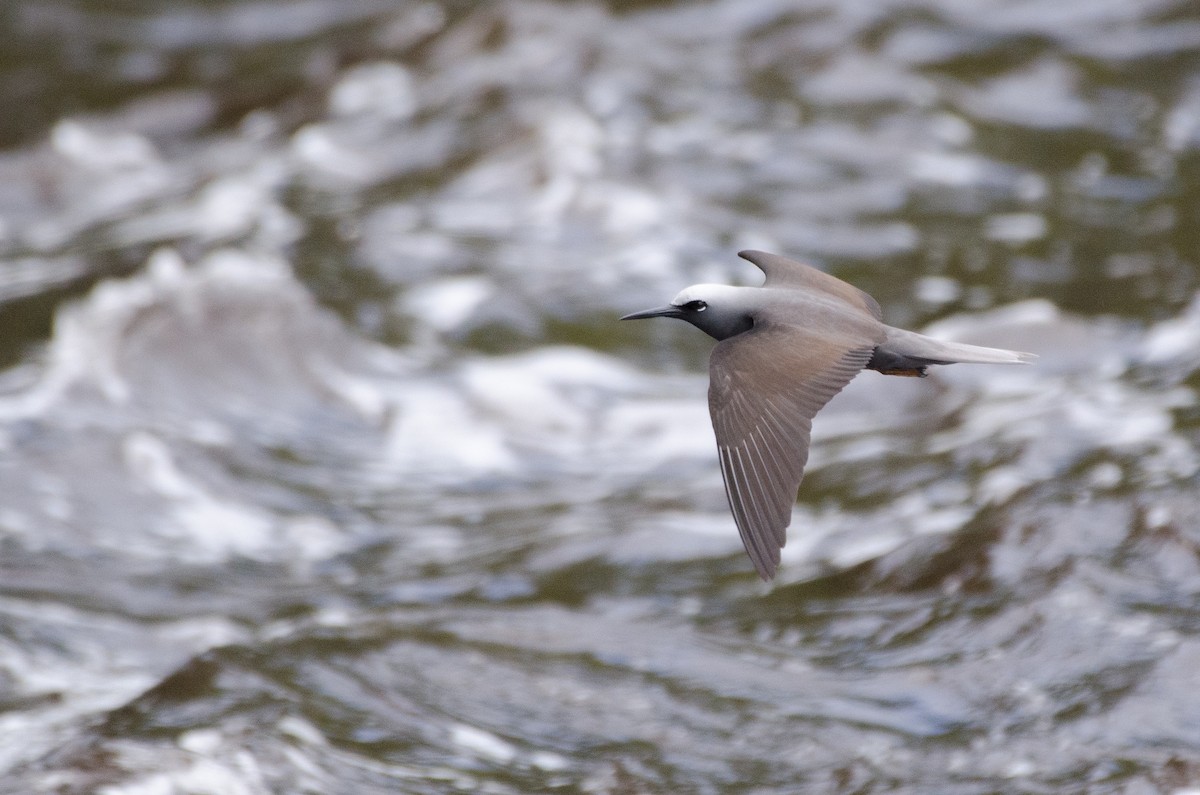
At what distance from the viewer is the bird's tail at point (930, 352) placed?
5.02 meters

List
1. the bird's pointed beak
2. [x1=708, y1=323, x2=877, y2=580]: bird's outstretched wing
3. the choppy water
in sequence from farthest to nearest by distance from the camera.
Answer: the choppy water → the bird's pointed beak → [x1=708, y1=323, x2=877, y2=580]: bird's outstretched wing

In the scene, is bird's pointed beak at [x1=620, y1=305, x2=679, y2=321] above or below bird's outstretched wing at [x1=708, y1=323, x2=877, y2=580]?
above

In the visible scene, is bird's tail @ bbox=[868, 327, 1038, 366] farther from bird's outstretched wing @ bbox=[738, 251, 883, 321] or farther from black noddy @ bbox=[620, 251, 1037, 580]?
bird's outstretched wing @ bbox=[738, 251, 883, 321]

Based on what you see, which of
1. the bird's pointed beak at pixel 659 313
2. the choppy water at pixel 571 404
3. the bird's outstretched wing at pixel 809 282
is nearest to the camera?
the bird's pointed beak at pixel 659 313

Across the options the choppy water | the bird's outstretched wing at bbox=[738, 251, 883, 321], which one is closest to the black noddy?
the bird's outstretched wing at bbox=[738, 251, 883, 321]

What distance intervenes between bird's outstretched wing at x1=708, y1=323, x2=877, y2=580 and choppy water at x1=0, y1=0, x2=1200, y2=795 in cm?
160

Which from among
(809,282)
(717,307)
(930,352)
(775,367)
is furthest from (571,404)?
(775,367)

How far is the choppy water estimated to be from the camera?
6059mm

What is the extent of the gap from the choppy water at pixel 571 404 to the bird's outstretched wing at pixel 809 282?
4.77ft

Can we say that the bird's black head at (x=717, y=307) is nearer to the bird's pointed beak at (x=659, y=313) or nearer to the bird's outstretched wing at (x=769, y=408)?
the bird's pointed beak at (x=659, y=313)

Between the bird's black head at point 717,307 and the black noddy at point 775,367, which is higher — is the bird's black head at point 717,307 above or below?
above

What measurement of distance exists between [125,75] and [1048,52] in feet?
25.0

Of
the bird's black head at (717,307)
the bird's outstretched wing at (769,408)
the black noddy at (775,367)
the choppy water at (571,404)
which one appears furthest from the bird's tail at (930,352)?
the choppy water at (571,404)

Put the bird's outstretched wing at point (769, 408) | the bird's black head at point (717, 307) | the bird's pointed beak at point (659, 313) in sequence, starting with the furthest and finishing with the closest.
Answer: the bird's black head at point (717, 307) → the bird's pointed beak at point (659, 313) → the bird's outstretched wing at point (769, 408)
